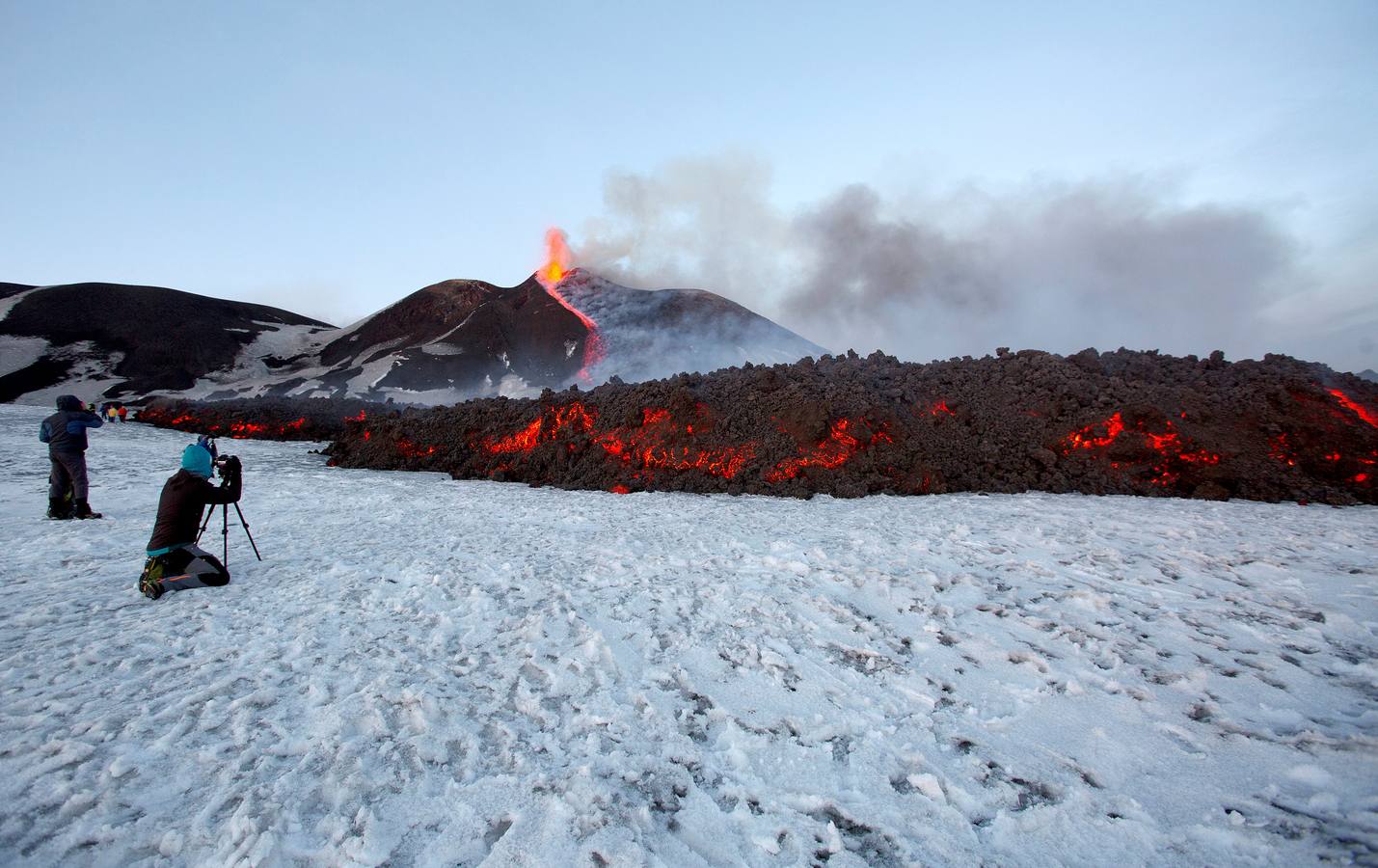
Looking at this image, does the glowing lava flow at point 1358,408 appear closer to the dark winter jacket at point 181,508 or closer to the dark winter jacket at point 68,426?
the dark winter jacket at point 181,508

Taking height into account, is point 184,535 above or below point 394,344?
below

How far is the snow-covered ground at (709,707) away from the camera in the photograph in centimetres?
217

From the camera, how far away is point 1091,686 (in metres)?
3.24

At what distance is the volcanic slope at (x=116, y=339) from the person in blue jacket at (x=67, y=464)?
46.6 metres

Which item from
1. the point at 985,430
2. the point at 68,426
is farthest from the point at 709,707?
the point at 68,426

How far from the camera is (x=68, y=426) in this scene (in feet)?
27.0

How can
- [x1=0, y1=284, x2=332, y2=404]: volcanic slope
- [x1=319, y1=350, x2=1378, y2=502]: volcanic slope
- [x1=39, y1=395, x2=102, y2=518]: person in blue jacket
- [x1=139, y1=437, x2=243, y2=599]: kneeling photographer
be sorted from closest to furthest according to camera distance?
1. [x1=139, y1=437, x2=243, y2=599]: kneeling photographer
2. [x1=39, y1=395, x2=102, y2=518]: person in blue jacket
3. [x1=319, y1=350, x2=1378, y2=502]: volcanic slope
4. [x1=0, y1=284, x2=332, y2=404]: volcanic slope

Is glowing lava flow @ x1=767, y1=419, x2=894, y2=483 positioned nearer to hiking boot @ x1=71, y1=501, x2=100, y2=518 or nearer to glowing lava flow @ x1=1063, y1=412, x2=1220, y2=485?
glowing lava flow @ x1=1063, y1=412, x2=1220, y2=485

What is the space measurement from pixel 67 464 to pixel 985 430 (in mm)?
15178

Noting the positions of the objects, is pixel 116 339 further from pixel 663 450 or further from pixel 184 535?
pixel 184 535

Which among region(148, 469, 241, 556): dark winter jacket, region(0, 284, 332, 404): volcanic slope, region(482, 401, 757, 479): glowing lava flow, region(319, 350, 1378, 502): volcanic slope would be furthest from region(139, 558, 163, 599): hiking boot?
region(0, 284, 332, 404): volcanic slope

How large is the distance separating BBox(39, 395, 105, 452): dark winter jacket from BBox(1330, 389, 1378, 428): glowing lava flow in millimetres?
20433

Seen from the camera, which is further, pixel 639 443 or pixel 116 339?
pixel 116 339

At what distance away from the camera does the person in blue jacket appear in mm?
8094
